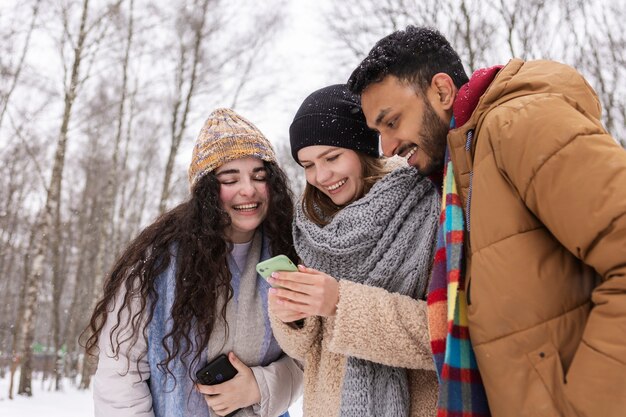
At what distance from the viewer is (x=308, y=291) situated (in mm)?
1771

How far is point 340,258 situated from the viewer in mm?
1961

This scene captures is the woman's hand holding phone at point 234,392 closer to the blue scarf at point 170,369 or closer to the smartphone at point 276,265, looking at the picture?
the blue scarf at point 170,369

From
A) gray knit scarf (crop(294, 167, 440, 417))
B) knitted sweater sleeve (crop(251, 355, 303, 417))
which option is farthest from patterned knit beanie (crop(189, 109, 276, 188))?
knitted sweater sleeve (crop(251, 355, 303, 417))

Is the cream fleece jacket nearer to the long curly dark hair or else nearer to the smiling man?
the smiling man

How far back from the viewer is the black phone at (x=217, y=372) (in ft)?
7.51

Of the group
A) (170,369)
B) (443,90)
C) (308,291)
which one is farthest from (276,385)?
(443,90)

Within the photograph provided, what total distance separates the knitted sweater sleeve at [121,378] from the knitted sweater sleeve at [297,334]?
2.49 feet

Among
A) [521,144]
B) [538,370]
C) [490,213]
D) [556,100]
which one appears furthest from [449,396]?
[556,100]

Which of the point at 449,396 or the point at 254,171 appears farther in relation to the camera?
the point at 254,171

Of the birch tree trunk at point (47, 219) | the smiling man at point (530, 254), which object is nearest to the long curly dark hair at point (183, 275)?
the smiling man at point (530, 254)

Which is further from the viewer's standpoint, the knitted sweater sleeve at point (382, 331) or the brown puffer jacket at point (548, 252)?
the knitted sweater sleeve at point (382, 331)

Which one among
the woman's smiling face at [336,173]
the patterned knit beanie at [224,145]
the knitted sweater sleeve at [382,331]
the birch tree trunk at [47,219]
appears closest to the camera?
the knitted sweater sleeve at [382,331]

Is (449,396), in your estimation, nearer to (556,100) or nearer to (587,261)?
(587,261)

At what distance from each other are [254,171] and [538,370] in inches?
68.5
